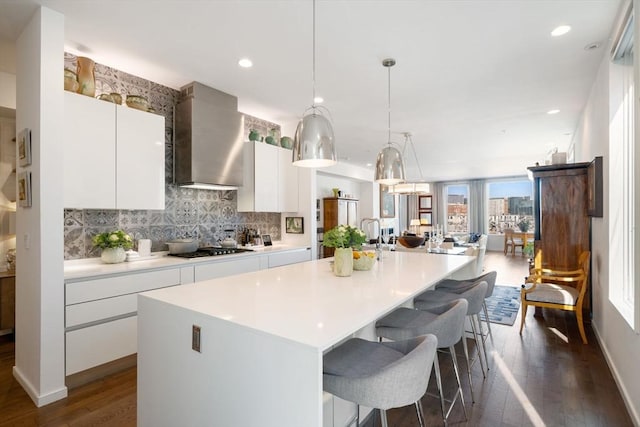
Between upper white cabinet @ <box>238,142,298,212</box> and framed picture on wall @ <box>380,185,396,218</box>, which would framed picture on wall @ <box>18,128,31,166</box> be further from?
framed picture on wall @ <box>380,185,396,218</box>

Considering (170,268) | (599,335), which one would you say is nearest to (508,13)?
(599,335)

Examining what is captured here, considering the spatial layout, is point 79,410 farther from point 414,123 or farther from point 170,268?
point 414,123

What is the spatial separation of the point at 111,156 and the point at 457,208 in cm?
1104

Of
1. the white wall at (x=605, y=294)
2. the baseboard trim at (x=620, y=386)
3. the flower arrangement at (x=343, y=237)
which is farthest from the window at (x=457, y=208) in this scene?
the flower arrangement at (x=343, y=237)

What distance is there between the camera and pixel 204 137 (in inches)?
143

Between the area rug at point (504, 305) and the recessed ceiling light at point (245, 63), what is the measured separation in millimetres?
3875

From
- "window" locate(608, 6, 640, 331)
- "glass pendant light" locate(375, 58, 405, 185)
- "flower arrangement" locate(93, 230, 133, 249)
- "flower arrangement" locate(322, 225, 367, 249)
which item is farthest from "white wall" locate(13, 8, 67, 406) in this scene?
"window" locate(608, 6, 640, 331)

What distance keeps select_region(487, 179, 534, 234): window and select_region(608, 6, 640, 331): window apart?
837 cm

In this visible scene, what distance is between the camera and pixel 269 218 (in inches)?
197

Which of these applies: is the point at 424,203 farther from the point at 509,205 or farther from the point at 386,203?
the point at 509,205

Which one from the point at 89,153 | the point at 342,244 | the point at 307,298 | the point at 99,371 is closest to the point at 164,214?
the point at 89,153

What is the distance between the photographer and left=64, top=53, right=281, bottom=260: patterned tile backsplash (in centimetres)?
295

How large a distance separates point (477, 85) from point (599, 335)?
2.77m

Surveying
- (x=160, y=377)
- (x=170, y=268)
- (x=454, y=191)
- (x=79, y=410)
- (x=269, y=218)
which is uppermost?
(x=454, y=191)
